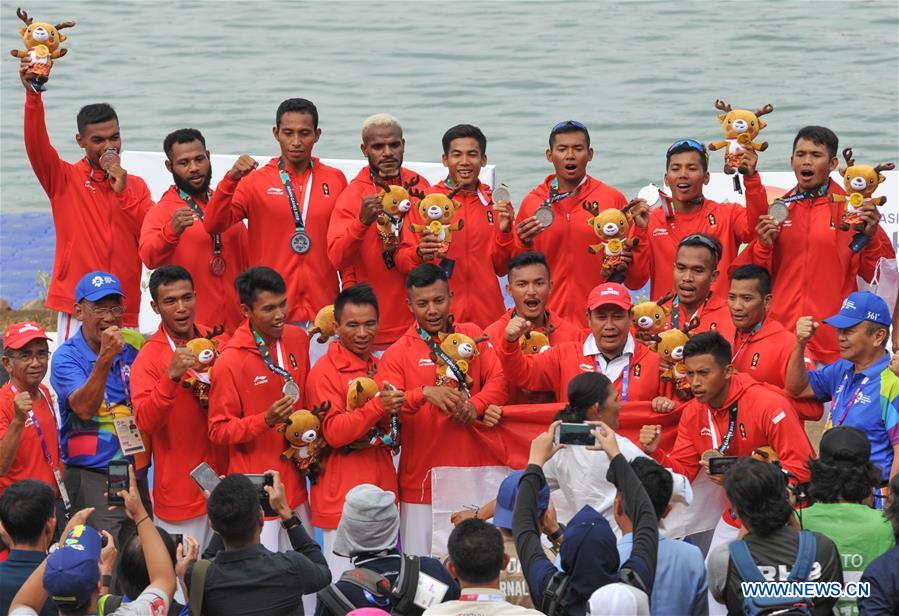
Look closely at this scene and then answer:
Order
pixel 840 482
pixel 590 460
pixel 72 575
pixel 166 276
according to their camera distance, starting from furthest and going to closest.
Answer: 1. pixel 166 276
2. pixel 590 460
3. pixel 840 482
4. pixel 72 575

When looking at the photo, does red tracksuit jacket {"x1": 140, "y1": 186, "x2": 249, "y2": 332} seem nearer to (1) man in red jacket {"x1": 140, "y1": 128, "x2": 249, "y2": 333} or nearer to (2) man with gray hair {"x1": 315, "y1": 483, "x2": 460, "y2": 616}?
(1) man in red jacket {"x1": 140, "y1": 128, "x2": 249, "y2": 333}

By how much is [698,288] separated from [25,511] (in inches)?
160

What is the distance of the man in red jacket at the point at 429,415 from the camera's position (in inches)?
304

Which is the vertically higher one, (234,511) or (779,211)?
(779,211)

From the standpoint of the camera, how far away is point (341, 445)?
7480mm

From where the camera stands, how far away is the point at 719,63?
22.9 meters

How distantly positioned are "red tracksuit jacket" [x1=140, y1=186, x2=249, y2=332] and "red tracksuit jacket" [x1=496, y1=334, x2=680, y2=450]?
2.09 metres

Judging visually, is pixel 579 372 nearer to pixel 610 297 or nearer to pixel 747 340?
pixel 610 297

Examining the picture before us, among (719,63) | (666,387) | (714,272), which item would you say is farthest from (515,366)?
(719,63)

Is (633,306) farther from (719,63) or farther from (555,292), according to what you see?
(719,63)

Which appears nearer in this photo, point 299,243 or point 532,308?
point 532,308

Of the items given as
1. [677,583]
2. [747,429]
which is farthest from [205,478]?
[747,429]

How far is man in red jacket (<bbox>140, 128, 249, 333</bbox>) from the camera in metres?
8.95

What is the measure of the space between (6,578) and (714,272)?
436 centimetres
